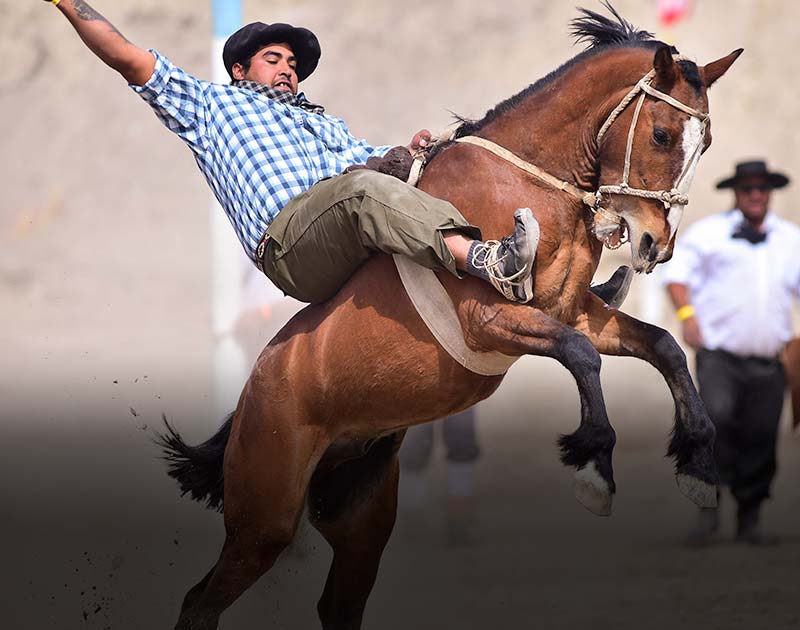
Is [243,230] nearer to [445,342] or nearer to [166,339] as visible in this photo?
[445,342]

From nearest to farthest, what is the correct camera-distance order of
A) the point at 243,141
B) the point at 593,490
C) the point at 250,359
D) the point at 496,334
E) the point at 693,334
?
the point at 593,490 → the point at 496,334 → the point at 243,141 → the point at 693,334 → the point at 250,359

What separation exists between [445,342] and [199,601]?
4.52 feet

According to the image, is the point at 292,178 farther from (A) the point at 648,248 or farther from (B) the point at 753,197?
(B) the point at 753,197

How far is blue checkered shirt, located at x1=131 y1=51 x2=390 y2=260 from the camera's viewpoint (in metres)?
4.46

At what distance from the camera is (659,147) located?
3934 millimetres

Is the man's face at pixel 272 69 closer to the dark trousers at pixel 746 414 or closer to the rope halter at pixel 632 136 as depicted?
the rope halter at pixel 632 136

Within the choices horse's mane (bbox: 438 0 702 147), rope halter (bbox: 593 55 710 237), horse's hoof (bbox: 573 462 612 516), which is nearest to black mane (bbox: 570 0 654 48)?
horse's mane (bbox: 438 0 702 147)

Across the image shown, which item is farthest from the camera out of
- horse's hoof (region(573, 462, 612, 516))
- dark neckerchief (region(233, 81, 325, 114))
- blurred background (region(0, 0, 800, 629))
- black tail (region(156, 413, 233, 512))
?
blurred background (region(0, 0, 800, 629))

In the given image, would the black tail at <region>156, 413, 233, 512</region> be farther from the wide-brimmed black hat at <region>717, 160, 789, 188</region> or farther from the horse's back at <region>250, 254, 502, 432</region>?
the wide-brimmed black hat at <region>717, 160, 789, 188</region>

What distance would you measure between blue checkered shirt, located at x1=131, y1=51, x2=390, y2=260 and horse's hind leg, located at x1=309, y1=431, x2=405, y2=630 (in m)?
0.94

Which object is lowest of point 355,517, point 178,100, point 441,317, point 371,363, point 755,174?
point 355,517

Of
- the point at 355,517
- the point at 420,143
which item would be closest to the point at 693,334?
the point at 355,517

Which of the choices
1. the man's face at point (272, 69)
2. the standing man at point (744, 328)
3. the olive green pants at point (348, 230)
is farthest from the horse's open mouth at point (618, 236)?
the standing man at point (744, 328)

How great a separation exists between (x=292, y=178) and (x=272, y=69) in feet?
1.55
